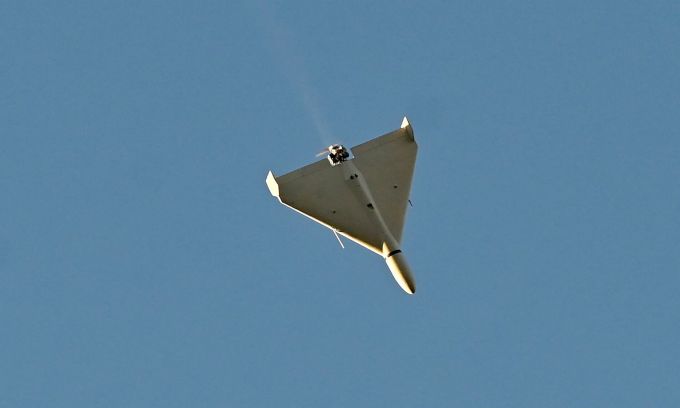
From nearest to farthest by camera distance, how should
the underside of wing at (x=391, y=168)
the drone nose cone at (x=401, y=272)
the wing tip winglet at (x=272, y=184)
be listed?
1. the drone nose cone at (x=401, y=272)
2. the underside of wing at (x=391, y=168)
3. the wing tip winglet at (x=272, y=184)

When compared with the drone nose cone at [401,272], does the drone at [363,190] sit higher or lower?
higher

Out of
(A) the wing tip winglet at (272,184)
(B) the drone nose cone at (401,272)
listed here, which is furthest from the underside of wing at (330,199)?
(B) the drone nose cone at (401,272)

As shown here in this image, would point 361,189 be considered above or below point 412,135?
below

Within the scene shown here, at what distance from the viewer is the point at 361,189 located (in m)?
117

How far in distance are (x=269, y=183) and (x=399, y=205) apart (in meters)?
13.1

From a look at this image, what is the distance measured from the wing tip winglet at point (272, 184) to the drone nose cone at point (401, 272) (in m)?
14.1

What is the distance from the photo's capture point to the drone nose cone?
10881 centimetres

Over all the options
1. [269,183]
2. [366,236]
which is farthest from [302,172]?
[366,236]

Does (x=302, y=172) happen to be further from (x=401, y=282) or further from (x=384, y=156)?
(x=401, y=282)

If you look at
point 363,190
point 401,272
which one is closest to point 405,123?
point 363,190

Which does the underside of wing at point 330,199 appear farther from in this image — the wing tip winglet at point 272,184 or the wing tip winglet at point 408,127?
the wing tip winglet at point 408,127

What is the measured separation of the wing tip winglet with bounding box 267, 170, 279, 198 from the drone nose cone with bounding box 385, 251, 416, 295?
14142 mm

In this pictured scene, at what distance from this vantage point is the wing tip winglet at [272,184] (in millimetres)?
119188

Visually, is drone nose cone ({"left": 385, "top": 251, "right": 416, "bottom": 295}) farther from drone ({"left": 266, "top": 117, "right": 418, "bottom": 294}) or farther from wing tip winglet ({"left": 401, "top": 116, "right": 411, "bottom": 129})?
wing tip winglet ({"left": 401, "top": 116, "right": 411, "bottom": 129})
